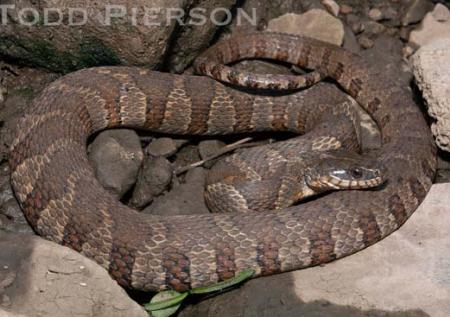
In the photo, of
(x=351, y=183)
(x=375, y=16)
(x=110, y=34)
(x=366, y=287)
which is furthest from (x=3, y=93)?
(x=375, y=16)

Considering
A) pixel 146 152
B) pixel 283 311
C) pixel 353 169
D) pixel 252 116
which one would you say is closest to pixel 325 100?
pixel 252 116

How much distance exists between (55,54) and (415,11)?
4.85 m

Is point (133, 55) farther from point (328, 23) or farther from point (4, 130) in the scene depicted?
point (328, 23)

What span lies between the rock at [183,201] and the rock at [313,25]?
8.23 feet

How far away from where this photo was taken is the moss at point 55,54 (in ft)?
24.7

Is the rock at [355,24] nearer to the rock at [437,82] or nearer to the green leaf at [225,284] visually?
the rock at [437,82]

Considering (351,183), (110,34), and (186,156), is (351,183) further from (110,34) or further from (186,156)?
(110,34)

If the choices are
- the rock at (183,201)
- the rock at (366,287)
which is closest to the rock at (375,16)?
the rock at (183,201)

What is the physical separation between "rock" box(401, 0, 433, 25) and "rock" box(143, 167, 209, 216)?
12.5ft

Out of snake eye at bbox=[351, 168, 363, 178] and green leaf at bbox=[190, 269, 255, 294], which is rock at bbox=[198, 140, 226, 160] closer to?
snake eye at bbox=[351, 168, 363, 178]

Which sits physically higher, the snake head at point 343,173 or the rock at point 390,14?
the rock at point 390,14

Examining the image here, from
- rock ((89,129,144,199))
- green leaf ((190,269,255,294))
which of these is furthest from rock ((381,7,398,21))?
green leaf ((190,269,255,294))

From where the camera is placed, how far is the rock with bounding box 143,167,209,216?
289 inches

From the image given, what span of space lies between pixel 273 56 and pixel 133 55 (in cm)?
198
